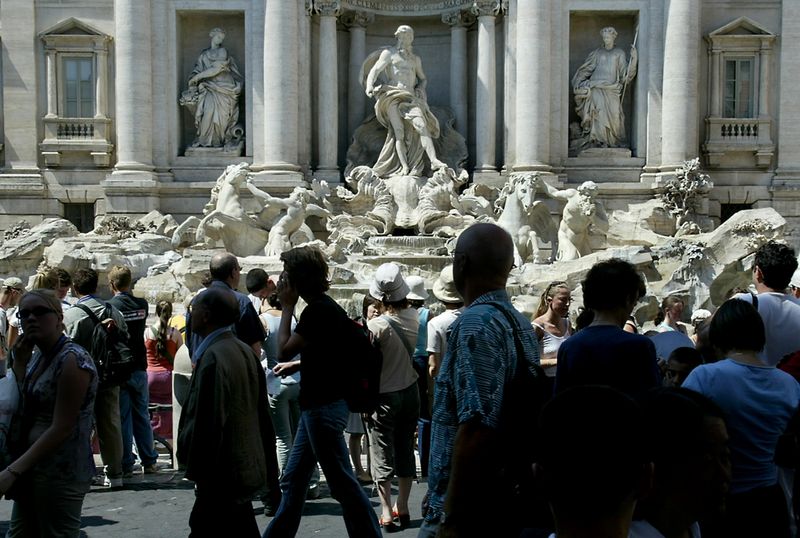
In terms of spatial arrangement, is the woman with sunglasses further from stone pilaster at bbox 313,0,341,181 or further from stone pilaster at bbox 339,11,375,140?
stone pilaster at bbox 339,11,375,140

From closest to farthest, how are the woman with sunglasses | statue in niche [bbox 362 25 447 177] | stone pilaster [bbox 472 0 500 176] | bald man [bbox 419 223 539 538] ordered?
bald man [bbox 419 223 539 538]
the woman with sunglasses
statue in niche [bbox 362 25 447 177]
stone pilaster [bbox 472 0 500 176]

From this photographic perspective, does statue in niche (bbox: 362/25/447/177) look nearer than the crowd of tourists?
No

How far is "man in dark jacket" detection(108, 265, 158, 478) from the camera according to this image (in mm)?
7910

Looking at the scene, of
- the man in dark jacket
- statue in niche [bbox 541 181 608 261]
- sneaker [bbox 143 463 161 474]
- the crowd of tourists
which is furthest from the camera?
statue in niche [bbox 541 181 608 261]

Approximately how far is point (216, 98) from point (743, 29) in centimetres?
1117

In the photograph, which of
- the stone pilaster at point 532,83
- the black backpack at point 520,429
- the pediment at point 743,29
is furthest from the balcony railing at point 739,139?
the black backpack at point 520,429

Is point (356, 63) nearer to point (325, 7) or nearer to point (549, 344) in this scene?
point (325, 7)

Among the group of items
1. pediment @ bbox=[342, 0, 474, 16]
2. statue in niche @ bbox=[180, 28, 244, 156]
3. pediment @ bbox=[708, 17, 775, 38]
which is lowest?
statue in niche @ bbox=[180, 28, 244, 156]

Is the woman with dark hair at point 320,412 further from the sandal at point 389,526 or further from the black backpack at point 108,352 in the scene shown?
the black backpack at point 108,352

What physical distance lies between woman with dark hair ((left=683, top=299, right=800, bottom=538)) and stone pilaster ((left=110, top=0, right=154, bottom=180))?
55.5 ft

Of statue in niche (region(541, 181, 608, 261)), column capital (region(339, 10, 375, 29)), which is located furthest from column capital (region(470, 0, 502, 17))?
statue in niche (region(541, 181, 608, 261))

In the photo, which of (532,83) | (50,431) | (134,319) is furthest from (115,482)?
(532,83)

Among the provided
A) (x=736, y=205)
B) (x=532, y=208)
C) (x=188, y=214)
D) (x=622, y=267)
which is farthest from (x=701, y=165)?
(x=622, y=267)

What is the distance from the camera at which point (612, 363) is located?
12.7ft
